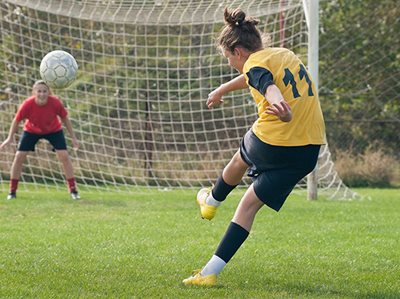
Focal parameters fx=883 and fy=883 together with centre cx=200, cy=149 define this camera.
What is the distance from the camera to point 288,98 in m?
5.01

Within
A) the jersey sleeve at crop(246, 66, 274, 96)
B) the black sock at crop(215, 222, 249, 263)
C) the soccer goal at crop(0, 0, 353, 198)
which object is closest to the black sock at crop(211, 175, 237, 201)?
the black sock at crop(215, 222, 249, 263)

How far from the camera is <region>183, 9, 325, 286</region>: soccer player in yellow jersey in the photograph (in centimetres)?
500

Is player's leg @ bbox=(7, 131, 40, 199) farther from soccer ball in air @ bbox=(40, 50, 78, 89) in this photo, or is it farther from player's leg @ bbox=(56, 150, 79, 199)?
soccer ball in air @ bbox=(40, 50, 78, 89)

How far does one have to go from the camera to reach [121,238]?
7.48m

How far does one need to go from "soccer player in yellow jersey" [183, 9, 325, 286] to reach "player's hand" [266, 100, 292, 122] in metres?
0.20

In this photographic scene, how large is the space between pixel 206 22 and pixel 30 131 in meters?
3.19

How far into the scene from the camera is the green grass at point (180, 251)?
5.06m

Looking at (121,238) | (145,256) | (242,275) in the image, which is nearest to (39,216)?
(121,238)

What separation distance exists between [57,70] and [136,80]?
7.02m

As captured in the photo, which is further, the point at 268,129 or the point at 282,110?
the point at 268,129

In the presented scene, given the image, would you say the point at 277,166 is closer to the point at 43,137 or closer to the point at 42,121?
the point at 42,121

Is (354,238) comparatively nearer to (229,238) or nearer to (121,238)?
(121,238)

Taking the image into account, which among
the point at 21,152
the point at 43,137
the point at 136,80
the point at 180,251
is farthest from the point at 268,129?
the point at 136,80

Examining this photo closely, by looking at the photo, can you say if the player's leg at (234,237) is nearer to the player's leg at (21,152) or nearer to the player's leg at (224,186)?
the player's leg at (224,186)
